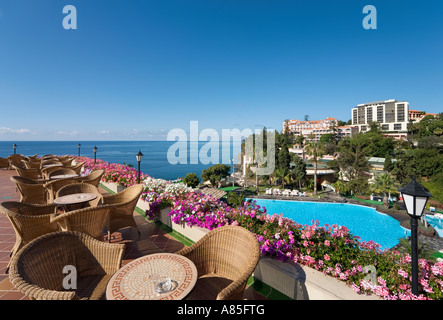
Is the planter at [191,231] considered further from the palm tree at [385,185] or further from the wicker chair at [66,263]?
the palm tree at [385,185]

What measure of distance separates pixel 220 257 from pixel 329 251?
47.0 inches

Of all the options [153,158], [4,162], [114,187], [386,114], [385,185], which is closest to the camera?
[114,187]

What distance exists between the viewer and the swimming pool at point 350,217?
10.8 m

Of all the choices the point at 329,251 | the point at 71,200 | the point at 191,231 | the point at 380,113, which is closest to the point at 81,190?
the point at 71,200

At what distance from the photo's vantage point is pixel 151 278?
1.40 metres

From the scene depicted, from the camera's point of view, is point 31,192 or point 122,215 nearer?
point 122,215

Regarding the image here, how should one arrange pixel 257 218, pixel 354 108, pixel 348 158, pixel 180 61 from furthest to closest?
1. pixel 354 108
2. pixel 348 158
3. pixel 180 61
4. pixel 257 218

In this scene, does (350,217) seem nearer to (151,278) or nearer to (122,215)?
(122,215)

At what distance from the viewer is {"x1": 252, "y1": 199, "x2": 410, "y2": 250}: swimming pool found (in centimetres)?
1077

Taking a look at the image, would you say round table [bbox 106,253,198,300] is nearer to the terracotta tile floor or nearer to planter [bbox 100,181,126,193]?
the terracotta tile floor
